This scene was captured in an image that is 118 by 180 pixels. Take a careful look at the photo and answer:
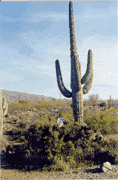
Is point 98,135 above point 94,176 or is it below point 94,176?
above

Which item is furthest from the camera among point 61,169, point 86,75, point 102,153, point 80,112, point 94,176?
point 86,75

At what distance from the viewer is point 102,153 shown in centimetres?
677

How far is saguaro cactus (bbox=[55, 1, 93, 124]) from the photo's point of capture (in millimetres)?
8719

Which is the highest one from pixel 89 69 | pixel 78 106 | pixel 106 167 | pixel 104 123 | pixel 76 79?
pixel 89 69

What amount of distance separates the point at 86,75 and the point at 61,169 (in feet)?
17.2

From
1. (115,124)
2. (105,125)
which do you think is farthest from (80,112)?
(115,124)

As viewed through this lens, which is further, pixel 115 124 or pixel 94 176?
pixel 115 124

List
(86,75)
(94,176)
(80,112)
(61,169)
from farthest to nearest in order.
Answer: (86,75), (80,112), (61,169), (94,176)

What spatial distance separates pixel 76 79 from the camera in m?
8.87

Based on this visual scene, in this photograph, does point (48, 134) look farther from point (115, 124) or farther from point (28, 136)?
point (115, 124)

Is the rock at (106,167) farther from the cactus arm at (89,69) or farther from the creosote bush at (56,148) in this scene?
the cactus arm at (89,69)

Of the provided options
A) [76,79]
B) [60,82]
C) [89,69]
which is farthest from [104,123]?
[60,82]

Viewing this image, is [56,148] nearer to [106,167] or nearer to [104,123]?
[106,167]

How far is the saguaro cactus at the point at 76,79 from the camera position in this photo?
28.6ft
